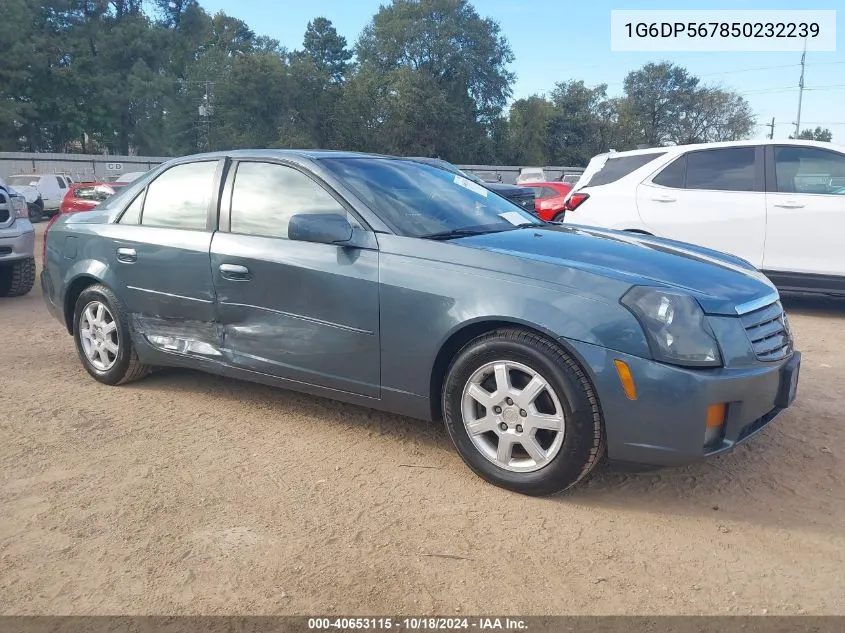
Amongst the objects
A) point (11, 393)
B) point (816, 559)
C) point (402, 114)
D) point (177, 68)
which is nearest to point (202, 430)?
point (11, 393)

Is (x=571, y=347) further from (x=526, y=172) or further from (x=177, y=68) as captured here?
(x=177, y=68)

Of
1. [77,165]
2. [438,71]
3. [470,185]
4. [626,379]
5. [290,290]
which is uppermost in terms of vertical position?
[438,71]

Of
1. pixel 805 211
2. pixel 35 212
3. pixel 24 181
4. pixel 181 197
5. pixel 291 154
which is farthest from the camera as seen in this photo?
pixel 24 181

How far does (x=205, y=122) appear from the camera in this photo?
56.1 meters

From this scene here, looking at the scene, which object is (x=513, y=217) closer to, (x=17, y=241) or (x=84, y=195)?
(x=17, y=241)

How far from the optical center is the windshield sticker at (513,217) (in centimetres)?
428

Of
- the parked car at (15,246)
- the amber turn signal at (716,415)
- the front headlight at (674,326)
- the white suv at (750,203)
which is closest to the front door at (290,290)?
the front headlight at (674,326)

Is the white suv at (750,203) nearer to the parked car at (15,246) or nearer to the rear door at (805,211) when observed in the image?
the rear door at (805,211)

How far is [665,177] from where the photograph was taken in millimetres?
7586

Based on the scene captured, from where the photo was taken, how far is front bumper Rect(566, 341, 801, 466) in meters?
2.92

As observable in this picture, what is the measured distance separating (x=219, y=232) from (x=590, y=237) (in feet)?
6.93

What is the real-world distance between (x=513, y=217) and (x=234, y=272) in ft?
5.43

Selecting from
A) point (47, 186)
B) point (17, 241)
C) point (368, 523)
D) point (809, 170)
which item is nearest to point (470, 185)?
point (368, 523)

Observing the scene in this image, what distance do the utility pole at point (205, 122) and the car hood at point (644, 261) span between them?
54.3 meters
